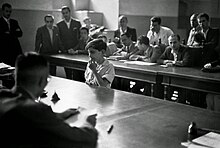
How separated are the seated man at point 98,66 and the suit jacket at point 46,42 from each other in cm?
345

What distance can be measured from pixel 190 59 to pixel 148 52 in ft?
2.66

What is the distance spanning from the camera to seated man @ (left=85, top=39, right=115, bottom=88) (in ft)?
12.9

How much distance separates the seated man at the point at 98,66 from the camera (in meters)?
3.94

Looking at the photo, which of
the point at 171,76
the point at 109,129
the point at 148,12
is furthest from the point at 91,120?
the point at 148,12

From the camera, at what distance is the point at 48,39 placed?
7539 millimetres

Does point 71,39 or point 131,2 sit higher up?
point 131,2

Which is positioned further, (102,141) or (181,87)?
(181,87)

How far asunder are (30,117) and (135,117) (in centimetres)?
143

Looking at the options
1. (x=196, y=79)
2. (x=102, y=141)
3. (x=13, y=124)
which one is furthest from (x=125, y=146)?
(x=196, y=79)

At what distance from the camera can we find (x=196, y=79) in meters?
4.61

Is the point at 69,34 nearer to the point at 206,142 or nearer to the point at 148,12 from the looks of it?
the point at 148,12

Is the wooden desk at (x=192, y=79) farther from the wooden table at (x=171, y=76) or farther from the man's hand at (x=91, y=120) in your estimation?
the man's hand at (x=91, y=120)

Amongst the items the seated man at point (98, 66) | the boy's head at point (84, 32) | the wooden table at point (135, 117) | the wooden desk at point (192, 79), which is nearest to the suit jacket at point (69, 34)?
the boy's head at point (84, 32)

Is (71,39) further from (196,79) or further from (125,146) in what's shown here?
(125,146)
